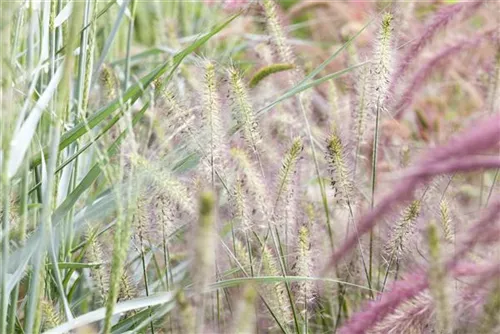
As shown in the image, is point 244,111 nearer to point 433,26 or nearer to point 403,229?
point 403,229

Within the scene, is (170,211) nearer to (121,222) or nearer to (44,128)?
(121,222)

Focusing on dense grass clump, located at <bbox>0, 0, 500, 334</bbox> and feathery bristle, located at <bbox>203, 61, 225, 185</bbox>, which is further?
Answer: feathery bristle, located at <bbox>203, 61, 225, 185</bbox>

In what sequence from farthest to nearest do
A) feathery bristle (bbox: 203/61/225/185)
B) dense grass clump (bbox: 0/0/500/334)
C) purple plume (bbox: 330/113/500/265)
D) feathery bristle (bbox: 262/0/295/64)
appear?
1. feathery bristle (bbox: 262/0/295/64)
2. feathery bristle (bbox: 203/61/225/185)
3. dense grass clump (bbox: 0/0/500/334)
4. purple plume (bbox: 330/113/500/265)

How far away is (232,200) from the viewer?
98 centimetres

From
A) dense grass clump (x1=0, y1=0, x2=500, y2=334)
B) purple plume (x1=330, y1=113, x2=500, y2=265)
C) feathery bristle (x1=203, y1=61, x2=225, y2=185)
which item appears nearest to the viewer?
purple plume (x1=330, y1=113, x2=500, y2=265)

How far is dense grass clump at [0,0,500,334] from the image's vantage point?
26.4 inches

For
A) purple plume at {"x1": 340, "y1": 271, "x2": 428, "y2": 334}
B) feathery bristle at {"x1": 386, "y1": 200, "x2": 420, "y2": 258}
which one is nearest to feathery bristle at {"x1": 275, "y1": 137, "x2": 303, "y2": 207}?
feathery bristle at {"x1": 386, "y1": 200, "x2": 420, "y2": 258}

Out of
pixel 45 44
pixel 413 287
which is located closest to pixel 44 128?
pixel 45 44

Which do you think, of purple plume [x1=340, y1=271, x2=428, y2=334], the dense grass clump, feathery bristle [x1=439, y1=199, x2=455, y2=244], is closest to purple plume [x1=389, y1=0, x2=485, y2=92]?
the dense grass clump

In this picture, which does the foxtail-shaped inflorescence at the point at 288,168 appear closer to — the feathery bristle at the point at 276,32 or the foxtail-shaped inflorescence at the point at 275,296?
the foxtail-shaped inflorescence at the point at 275,296

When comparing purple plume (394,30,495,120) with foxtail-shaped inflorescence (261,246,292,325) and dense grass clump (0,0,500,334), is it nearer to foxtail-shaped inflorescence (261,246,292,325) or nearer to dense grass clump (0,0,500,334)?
dense grass clump (0,0,500,334)

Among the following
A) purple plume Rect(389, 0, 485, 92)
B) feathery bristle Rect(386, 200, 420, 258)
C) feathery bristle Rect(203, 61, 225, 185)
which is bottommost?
feathery bristle Rect(386, 200, 420, 258)

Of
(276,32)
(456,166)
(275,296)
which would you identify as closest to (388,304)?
(456,166)

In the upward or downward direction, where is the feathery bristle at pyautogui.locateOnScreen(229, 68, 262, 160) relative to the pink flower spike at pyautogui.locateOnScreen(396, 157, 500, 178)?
upward
